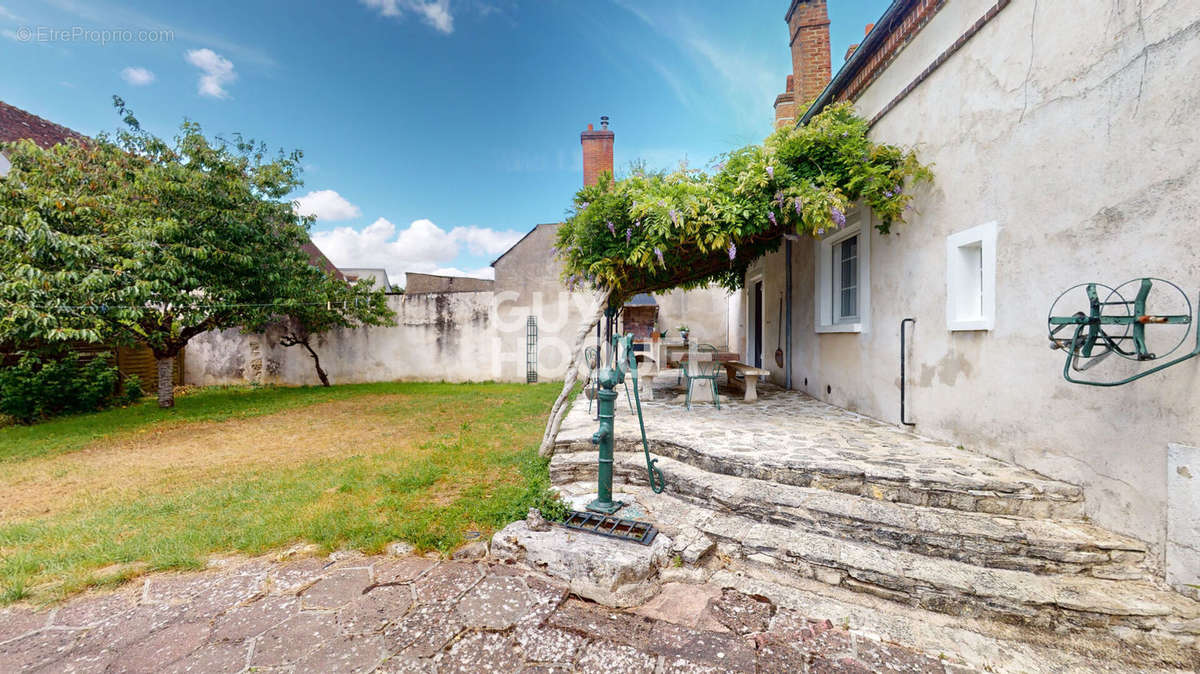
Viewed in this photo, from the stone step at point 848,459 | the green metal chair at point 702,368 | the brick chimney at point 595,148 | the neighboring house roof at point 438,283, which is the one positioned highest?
the brick chimney at point 595,148

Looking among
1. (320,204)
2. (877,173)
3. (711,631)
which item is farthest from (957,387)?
(320,204)

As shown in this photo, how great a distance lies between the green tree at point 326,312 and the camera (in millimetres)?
10086

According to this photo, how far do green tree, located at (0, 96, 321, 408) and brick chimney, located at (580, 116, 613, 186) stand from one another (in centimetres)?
684

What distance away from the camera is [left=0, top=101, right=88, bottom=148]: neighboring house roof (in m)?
8.95

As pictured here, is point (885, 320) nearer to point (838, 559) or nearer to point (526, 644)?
point (838, 559)

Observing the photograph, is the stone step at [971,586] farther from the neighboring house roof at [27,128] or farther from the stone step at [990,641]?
the neighboring house roof at [27,128]

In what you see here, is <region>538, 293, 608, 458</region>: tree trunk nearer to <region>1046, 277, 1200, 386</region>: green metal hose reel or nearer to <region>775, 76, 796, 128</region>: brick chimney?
<region>1046, 277, 1200, 386</region>: green metal hose reel

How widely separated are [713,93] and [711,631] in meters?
9.41

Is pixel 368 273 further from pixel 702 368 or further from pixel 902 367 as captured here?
pixel 902 367

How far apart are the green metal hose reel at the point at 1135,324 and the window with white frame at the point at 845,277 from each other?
2.32 m

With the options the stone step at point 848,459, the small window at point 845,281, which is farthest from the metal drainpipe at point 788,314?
the stone step at point 848,459

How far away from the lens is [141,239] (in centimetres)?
658

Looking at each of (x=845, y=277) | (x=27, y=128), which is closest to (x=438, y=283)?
(x=27, y=128)

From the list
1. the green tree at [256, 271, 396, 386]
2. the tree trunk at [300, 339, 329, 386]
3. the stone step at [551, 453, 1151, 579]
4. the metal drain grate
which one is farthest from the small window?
the tree trunk at [300, 339, 329, 386]
